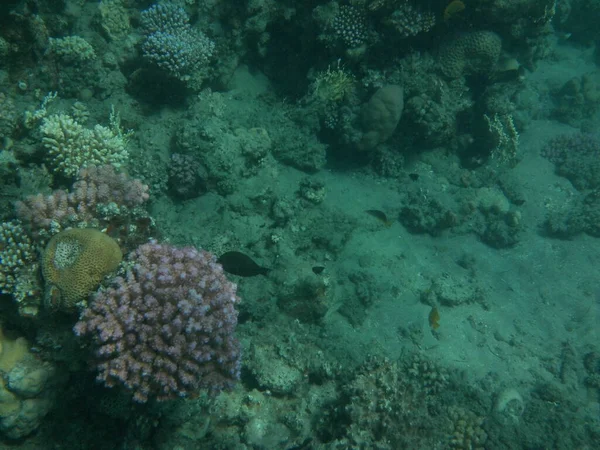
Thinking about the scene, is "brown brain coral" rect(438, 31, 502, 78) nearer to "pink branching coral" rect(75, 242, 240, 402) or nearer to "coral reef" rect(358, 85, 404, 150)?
"coral reef" rect(358, 85, 404, 150)

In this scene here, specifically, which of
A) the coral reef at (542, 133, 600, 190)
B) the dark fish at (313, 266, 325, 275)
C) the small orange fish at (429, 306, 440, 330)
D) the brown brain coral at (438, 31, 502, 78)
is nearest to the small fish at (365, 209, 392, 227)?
the small orange fish at (429, 306, 440, 330)

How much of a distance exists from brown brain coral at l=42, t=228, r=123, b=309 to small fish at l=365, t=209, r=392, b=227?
5.85 meters

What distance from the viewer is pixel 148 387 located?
3820 mm

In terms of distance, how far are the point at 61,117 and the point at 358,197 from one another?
644 centimetres

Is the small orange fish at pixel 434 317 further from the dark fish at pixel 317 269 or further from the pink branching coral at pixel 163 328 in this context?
the pink branching coral at pixel 163 328

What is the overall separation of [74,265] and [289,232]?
4196 millimetres

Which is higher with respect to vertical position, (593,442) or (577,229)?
(577,229)

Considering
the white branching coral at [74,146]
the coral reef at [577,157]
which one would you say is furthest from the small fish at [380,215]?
the coral reef at [577,157]

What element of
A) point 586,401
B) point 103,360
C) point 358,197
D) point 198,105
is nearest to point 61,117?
point 198,105

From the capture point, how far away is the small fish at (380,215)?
8.33 m

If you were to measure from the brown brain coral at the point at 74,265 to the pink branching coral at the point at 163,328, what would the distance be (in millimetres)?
220

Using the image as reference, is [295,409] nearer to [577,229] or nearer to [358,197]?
[358,197]

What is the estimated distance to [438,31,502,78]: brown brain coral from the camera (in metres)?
8.93

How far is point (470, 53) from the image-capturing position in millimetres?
9094
